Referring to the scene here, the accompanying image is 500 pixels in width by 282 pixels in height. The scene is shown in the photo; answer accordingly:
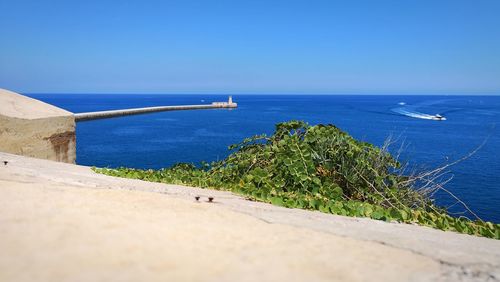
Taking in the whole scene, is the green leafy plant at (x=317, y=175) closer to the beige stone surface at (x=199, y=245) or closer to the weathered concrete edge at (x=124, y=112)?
the beige stone surface at (x=199, y=245)

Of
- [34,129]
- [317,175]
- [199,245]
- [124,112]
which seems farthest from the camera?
[124,112]

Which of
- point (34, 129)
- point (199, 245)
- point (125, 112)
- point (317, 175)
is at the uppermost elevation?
point (34, 129)

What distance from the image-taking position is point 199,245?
3.04 m

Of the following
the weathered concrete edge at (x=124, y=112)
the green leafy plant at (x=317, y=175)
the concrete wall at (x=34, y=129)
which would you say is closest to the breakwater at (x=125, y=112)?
the weathered concrete edge at (x=124, y=112)

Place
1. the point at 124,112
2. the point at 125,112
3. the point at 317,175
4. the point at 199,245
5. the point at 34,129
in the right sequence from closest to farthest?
the point at 199,245, the point at 317,175, the point at 34,129, the point at 124,112, the point at 125,112

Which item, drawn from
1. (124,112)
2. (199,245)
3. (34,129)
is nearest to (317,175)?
(199,245)

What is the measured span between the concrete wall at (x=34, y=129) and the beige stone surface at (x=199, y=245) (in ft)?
13.3

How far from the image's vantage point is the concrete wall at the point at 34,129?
25.9 ft

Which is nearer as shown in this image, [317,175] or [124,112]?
[317,175]

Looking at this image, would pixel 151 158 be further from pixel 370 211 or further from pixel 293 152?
pixel 370 211

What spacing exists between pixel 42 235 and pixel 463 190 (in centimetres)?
2104

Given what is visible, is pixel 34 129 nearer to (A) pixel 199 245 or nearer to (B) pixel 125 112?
(A) pixel 199 245

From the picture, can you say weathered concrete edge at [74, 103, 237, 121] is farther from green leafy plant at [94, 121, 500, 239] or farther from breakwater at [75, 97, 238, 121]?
green leafy plant at [94, 121, 500, 239]

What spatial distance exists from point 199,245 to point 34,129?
6.69m
